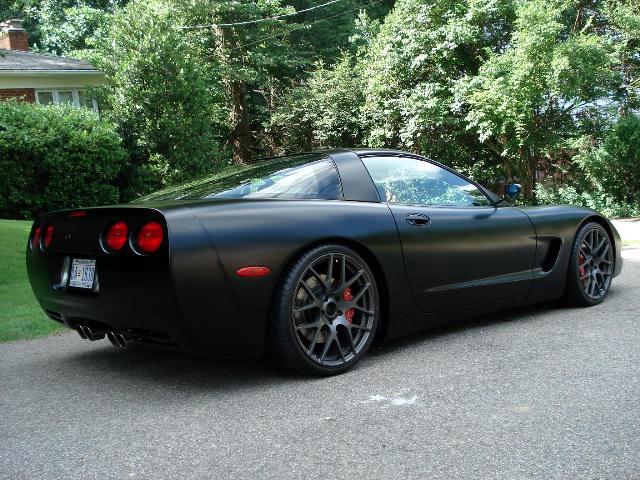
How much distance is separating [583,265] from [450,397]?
2.47 metres

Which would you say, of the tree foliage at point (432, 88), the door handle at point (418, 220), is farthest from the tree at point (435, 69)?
the door handle at point (418, 220)

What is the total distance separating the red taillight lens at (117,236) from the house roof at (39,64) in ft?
67.6

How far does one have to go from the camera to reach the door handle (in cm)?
401

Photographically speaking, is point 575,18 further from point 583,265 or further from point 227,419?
point 227,419

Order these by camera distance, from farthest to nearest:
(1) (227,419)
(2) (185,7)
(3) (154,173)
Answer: (2) (185,7) → (3) (154,173) → (1) (227,419)

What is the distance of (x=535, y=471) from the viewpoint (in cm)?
237

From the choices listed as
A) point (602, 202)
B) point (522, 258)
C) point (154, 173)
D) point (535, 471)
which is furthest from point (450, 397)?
point (154, 173)

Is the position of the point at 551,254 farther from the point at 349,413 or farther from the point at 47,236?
the point at 47,236

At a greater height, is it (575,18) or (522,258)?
(575,18)

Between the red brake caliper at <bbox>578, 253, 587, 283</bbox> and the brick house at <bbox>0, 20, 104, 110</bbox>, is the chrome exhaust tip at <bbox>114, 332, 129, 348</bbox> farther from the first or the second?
the brick house at <bbox>0, 20, 104, 110</bbox>

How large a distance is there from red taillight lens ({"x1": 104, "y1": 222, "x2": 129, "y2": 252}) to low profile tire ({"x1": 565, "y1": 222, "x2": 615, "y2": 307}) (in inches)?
131

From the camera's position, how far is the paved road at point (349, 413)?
97.0 inches

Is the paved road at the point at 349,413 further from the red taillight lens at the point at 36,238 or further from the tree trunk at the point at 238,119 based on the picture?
the tree trunk at the point at 238,119

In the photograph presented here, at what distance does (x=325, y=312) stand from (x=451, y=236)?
3.62 ft
